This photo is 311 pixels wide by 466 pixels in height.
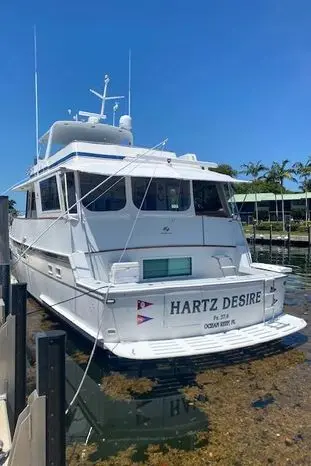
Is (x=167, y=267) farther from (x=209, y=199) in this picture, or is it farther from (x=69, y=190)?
(x=69, y=190)

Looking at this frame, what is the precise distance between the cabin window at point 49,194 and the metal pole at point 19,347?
3743 mm

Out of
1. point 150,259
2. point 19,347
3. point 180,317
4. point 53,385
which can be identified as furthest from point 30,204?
point 53,385

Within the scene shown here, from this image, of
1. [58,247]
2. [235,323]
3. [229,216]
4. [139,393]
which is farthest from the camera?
[229,216]

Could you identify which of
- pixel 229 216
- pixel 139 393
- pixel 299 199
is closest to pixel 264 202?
pixel 299 199

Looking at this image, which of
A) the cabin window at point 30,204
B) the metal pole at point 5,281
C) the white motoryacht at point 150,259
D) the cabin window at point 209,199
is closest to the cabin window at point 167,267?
the white motoryacht at point 150,259

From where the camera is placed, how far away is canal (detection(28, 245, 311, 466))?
13.5 feet

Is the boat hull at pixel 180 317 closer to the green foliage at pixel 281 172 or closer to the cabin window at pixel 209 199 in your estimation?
the cabin window at pixel 209 199

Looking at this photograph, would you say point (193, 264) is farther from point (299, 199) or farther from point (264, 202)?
point (264, 202)

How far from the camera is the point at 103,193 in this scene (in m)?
7.23

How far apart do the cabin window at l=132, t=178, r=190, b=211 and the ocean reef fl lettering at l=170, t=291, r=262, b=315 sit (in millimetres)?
2141

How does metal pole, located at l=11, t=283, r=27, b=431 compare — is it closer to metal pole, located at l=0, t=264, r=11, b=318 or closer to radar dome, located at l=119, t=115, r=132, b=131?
metal pole, located at l=0, t=264, r=11, b=318

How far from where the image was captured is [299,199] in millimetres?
55344

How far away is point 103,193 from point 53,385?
465cm

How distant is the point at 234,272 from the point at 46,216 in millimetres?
4121
